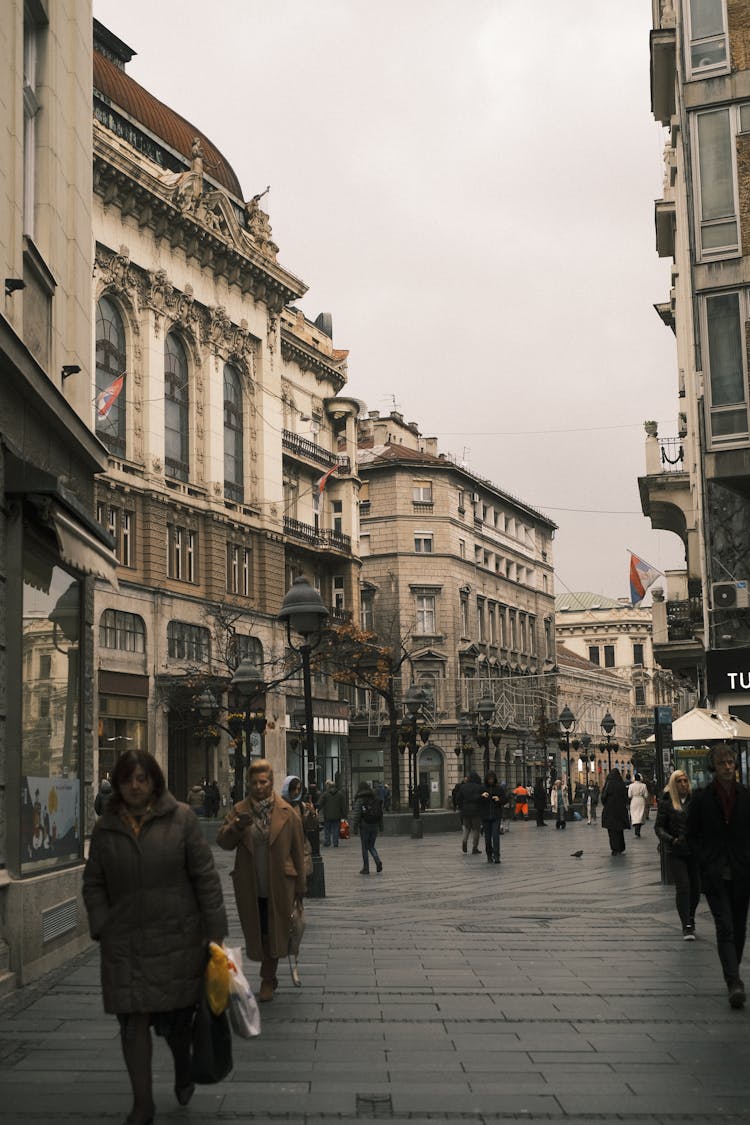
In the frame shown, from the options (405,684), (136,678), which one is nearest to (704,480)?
(136,678)

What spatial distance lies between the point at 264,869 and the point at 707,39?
2272 centimetres

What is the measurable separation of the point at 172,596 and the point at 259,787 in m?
40.3

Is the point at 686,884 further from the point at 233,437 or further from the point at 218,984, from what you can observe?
the point at 233,437

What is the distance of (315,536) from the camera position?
6450 cm

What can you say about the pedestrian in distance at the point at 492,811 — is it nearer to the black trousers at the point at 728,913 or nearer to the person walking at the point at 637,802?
the person walking at the point at 637,802

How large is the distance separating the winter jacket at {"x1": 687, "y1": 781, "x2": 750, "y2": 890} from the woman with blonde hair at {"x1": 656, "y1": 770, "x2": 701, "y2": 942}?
3174 millimetres

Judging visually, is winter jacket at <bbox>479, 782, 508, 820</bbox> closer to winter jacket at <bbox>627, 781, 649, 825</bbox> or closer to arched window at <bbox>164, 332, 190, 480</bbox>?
winter jacket at <bbox>627, 781, 649, 825</bbox>

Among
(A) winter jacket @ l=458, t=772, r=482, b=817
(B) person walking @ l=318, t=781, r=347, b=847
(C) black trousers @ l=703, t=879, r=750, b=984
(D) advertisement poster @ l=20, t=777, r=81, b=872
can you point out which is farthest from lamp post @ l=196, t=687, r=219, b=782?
(C) black trousers @ l=703, t=879, r=750, b=984

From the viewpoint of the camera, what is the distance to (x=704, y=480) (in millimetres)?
27484

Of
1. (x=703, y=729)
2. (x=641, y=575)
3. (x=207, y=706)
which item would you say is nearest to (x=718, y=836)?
(x=703, y=729)

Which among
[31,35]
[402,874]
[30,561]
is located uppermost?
[31,35]

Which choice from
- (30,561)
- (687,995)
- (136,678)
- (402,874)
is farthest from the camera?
(136,678)

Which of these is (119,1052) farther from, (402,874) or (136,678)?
(136,678)

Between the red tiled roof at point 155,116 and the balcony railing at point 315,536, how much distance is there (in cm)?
1395
